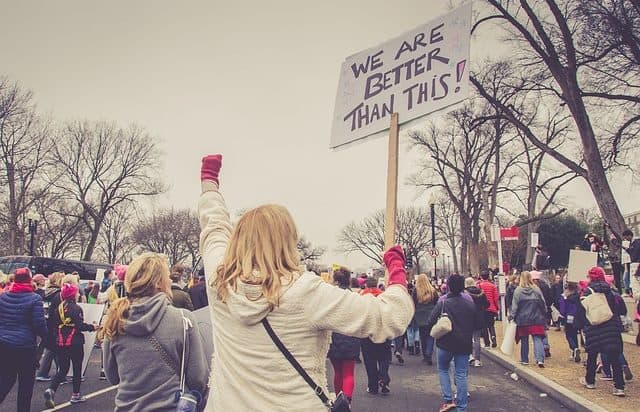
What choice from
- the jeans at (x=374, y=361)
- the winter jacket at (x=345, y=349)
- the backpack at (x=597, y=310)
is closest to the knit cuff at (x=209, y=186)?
the winter jacket at (x=345, y=349)

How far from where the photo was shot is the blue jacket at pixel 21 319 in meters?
6.45

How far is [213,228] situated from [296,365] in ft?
2.72

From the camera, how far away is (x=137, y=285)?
3.62 m

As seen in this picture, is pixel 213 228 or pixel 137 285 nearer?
pixel 213 228

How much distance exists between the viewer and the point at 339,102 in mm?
3934

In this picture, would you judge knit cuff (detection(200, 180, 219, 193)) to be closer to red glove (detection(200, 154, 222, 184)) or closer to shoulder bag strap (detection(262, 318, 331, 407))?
red glove (detection(200, 154, 222, 184))

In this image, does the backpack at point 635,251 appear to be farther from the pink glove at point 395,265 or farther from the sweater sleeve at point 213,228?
the sweater sleeve at point 213,228

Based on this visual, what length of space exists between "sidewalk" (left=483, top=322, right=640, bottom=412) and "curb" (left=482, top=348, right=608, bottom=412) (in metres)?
0.05

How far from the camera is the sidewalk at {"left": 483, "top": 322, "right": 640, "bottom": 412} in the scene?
324 inches

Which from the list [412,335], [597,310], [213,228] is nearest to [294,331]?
[213,228]

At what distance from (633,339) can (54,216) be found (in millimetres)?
46591

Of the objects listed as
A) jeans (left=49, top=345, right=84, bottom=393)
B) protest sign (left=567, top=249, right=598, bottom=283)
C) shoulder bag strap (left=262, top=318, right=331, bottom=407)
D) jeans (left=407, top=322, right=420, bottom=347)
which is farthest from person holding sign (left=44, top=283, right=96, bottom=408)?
protest sign (left=567, top=249, right=598, bottom=283)

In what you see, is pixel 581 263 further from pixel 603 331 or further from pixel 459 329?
pixel 459 329

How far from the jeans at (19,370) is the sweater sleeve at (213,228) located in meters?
4.90
